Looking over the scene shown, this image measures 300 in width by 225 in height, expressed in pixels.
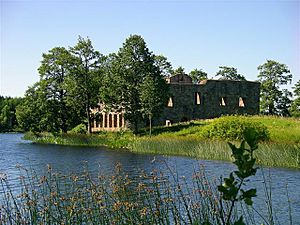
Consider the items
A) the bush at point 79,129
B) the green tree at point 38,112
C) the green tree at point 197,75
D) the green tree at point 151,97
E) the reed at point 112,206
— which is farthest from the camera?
the green tree at point 197,75

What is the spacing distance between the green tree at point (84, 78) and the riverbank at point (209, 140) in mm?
3365

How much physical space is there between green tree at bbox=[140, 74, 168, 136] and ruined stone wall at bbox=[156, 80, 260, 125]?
6.35 m

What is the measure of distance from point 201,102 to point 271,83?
12708mm

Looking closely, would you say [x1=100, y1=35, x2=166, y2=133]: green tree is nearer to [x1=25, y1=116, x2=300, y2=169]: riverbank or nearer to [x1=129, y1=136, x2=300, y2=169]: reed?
[x1=25, y1=116, x2=300, y2=169]: riverbank

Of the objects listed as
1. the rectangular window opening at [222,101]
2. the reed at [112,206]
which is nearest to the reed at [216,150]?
the reed at [112,206]

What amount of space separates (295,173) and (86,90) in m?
25.0

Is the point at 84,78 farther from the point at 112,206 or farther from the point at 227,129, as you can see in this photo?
the point at 112,206

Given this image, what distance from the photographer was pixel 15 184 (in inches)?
436

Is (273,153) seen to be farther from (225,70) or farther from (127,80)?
(225,70)

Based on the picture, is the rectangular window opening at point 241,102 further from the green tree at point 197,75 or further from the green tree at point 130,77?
the green tree at point 197,75

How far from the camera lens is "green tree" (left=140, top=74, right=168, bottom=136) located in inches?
1271

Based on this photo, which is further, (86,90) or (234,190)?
(86,90)

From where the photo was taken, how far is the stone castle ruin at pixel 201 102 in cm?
4031

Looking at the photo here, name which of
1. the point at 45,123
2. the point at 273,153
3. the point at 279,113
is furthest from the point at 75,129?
the point at 273,153
